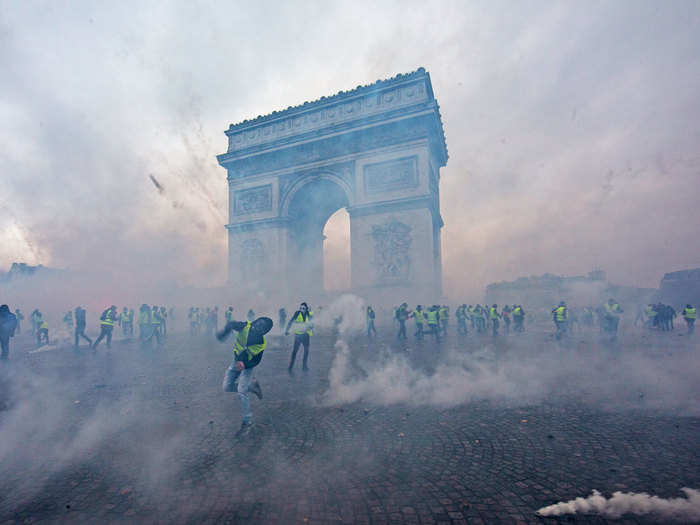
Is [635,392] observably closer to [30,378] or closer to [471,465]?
[471,465]

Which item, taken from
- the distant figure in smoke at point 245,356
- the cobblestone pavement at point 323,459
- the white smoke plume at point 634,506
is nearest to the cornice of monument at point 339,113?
the distant figure in smoke at point 245,356

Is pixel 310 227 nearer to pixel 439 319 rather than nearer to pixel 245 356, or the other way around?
pixel 439 319

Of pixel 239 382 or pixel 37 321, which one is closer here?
pixel 239 382

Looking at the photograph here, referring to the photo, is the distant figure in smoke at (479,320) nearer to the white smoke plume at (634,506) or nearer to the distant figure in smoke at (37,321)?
the white smoke plume at (634,506)

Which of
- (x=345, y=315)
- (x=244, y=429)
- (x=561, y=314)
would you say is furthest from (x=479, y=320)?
(x=244, y=429)

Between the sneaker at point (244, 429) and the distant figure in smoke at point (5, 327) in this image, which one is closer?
the sneaker at point (244, 429)

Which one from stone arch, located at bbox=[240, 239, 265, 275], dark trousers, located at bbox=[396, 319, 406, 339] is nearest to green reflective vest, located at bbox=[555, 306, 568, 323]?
dark trousers, located at bbox=[396, 319, 406, 339]

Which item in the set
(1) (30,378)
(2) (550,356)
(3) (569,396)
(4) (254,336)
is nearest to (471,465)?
(4) (254,336)
